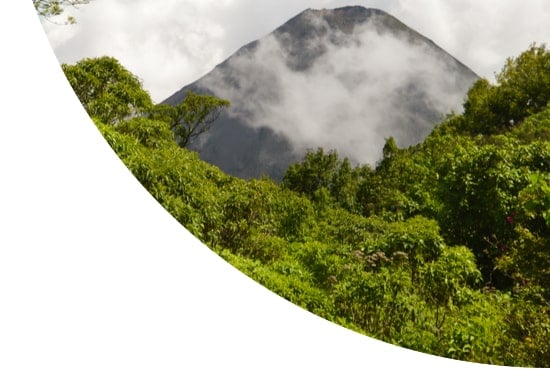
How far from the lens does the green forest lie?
1.89m

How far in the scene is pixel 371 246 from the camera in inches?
111

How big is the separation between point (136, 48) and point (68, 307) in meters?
0.81

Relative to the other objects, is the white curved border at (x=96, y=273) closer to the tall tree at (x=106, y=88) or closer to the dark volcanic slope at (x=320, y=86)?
the tall tree at (x=106, y=88)

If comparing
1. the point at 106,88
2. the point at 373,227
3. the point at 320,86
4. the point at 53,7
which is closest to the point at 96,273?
the point at 106,88

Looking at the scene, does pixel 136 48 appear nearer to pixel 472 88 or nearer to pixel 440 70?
pixel 440 70

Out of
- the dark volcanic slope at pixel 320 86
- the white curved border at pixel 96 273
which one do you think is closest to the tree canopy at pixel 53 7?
the white curved border at pixel 96 273

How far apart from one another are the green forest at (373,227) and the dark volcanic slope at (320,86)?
74 mm

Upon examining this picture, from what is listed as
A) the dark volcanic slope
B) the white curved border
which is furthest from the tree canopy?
the dark volcanic slope

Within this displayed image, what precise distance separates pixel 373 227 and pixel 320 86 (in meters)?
1.24

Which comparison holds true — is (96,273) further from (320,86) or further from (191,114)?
(320,86)

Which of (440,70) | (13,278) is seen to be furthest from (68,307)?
(440,70)

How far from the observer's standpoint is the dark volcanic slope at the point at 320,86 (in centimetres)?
184

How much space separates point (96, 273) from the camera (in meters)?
1.43

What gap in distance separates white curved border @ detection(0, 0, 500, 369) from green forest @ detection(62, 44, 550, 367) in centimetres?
26
